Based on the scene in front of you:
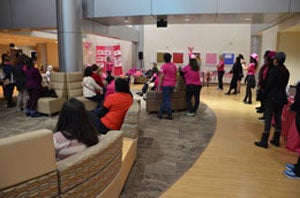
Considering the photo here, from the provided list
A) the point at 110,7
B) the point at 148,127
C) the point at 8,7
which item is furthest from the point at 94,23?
the point at 148,127

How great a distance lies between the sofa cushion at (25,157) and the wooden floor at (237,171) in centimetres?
170

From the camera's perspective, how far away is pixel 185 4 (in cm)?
618

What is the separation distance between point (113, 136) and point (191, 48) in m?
10.9

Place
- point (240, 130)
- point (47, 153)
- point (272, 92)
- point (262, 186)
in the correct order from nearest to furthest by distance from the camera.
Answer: point (47, 153), point (262, 186), point (272, 92), point (240, 130)

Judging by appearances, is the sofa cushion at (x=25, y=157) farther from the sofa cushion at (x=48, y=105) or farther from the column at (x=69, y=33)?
the column at (x=69, y=33)

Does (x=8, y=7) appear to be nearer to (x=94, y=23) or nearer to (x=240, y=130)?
(x=94, y=23)

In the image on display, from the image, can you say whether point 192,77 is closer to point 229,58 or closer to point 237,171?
point 237,171

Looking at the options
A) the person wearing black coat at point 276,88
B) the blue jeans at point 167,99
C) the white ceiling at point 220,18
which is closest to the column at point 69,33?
the white ceiling at point 220,18

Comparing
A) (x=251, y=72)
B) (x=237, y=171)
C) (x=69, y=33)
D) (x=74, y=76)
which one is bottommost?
(x=237, y=171)

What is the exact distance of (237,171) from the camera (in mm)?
3387

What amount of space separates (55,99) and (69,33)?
68.4 inches

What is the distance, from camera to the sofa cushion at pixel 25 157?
51.0 inches

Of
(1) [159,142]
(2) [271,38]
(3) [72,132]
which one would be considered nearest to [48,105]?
(1) [159,142]

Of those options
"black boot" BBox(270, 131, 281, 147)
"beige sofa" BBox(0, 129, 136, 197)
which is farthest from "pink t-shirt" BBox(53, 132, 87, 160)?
"black boot" BBox(270, 131, 281, 147)
